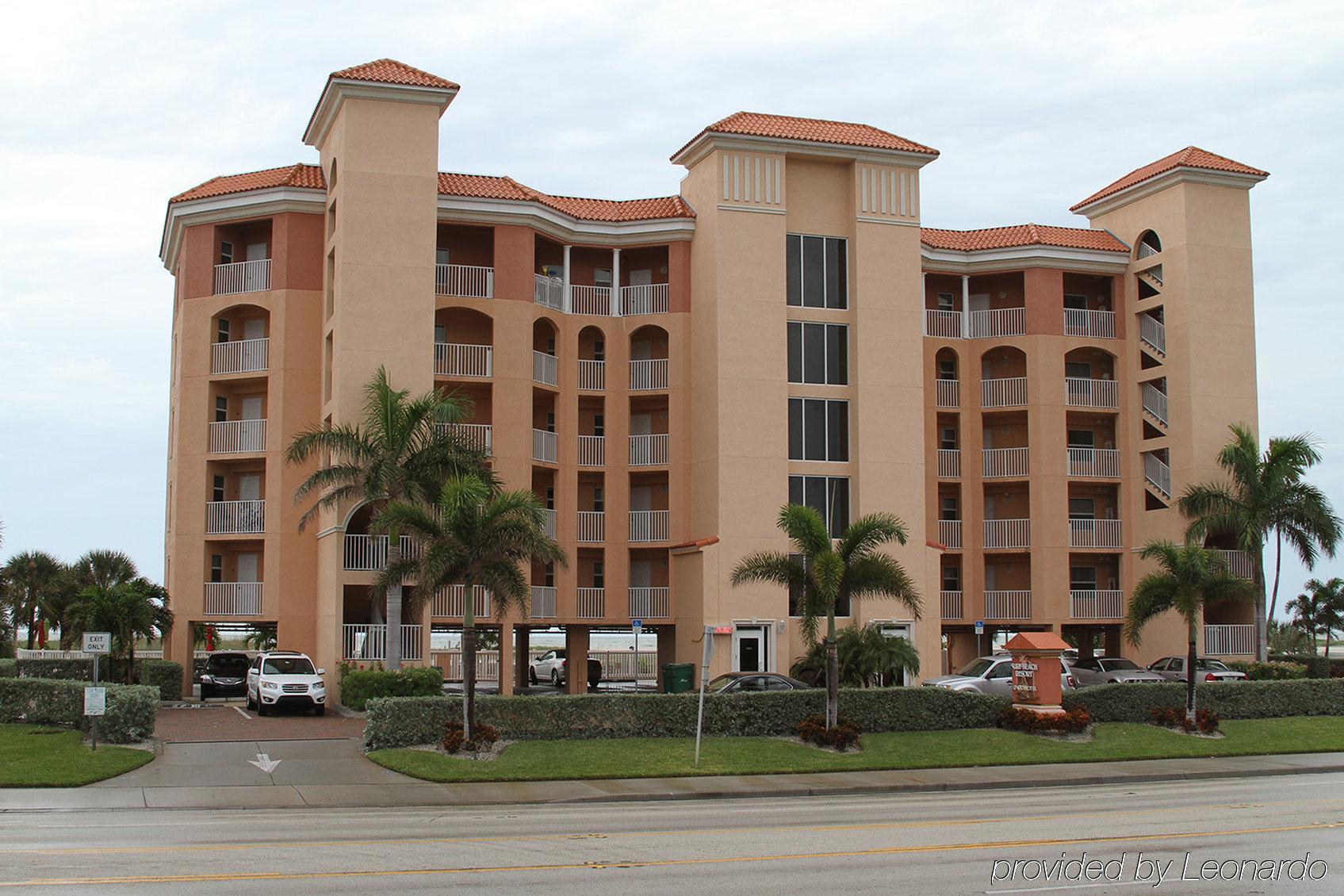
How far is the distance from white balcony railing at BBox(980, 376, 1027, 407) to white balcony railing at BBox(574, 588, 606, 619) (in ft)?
53.4

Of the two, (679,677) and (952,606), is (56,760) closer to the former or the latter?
(679,677)

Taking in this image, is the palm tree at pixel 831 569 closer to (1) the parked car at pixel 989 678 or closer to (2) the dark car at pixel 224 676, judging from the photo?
(1) the parked car at pixel 989 678

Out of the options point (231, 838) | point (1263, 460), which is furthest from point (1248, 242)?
point (231, 838)

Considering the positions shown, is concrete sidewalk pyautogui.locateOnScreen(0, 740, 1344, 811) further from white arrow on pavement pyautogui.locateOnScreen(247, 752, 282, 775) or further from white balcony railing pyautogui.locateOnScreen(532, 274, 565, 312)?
white balcony railing pyautogui.locateOnScreen(532, 274, 565, 312)

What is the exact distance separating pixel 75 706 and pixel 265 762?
597 centimetres

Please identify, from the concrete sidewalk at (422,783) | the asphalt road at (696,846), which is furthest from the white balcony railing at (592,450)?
the asphalt road at (696,846)

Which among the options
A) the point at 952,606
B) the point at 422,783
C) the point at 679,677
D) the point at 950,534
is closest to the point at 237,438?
the point at 679,677

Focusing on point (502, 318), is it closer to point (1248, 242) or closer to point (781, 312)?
point (781, 312)

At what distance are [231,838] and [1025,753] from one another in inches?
693

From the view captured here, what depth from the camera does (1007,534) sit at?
1950 inches

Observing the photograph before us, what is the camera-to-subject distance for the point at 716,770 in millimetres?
25984

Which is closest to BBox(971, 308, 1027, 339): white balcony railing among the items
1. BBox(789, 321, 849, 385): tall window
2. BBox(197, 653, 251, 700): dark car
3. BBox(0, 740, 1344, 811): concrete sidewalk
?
BBox(789, 321, 849, 385): tall window

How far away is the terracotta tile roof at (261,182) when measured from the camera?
140ft

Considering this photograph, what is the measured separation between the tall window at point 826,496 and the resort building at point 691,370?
145 mm
